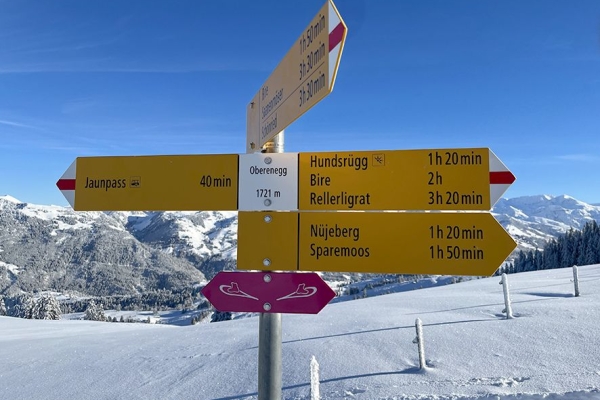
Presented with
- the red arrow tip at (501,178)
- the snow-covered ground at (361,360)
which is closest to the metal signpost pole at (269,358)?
the red arrow tip at (501,178)

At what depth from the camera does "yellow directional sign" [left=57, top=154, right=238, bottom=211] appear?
120 inches

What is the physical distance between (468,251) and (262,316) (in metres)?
1.42

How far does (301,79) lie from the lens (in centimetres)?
254

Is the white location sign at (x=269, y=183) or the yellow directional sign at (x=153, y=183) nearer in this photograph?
the white location sign at (x=269, y=183)

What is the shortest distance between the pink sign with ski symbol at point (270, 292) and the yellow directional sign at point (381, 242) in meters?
0.07

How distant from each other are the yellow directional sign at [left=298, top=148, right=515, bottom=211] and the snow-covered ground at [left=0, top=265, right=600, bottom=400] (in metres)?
3.69

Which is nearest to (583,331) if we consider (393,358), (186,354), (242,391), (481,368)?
(481,368)

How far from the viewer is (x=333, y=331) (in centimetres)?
873

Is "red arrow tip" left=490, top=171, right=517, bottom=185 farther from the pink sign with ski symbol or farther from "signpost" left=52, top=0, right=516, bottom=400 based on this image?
the pink sign with ski symbol

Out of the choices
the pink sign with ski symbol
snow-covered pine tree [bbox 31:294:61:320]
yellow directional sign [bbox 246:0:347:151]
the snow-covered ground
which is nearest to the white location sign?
yellow directional sign [bbox 246:0:347:151]

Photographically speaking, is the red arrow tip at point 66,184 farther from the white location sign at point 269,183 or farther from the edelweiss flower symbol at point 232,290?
the edelweiss flower symbol at point 232,290

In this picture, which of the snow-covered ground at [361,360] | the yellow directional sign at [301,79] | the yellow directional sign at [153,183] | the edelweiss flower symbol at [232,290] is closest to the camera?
the yellow directional sign at [301,79]

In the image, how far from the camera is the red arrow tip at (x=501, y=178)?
2732mm

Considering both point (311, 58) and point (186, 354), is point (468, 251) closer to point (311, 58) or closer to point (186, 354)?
point (311, 58)
